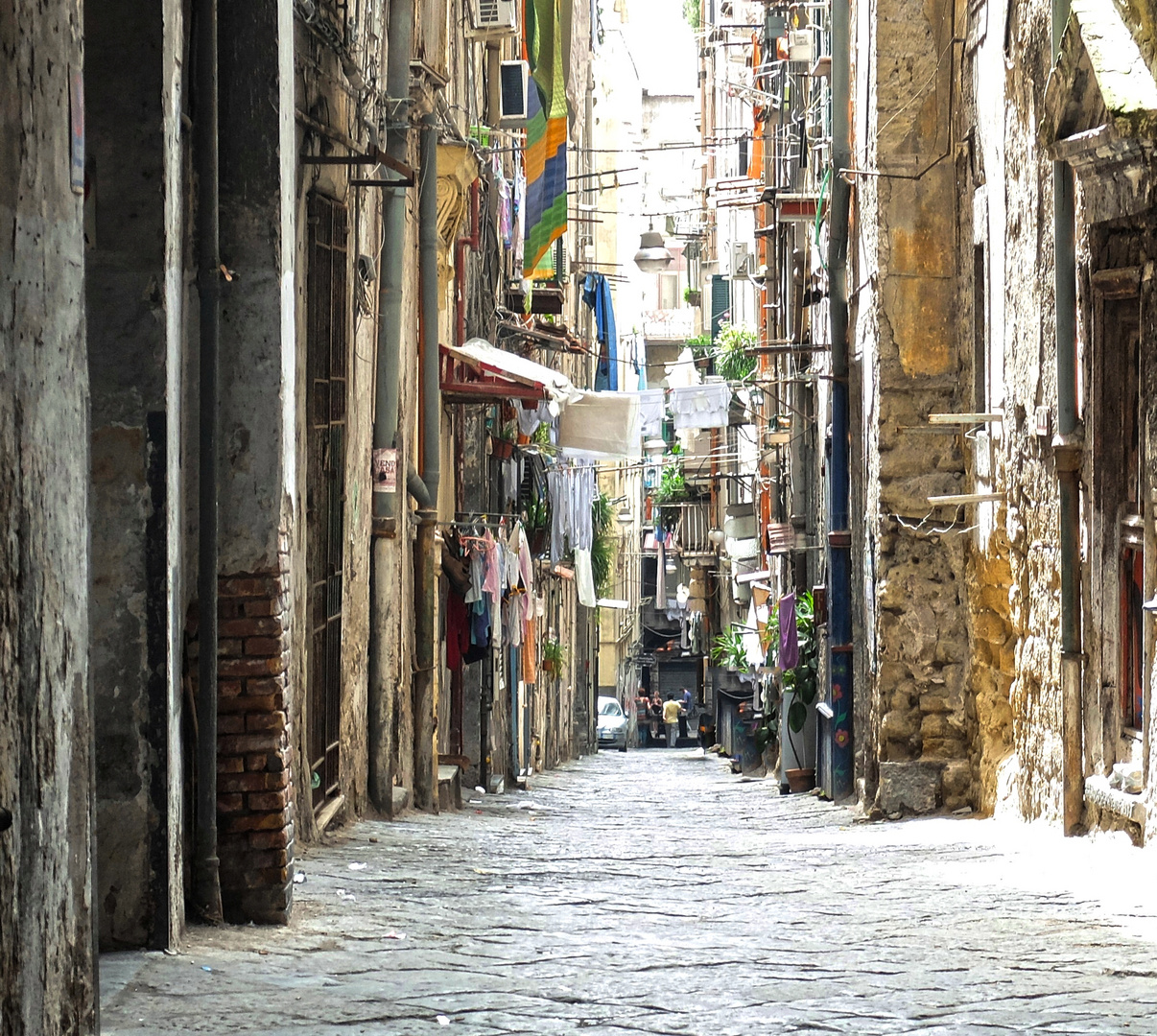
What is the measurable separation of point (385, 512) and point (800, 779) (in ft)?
22.4

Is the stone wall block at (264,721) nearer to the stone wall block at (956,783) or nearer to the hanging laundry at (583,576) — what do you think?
the stone wall block at (956,783)

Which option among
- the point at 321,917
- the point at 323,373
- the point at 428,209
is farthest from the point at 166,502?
the point at 428,209

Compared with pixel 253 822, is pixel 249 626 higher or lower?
higher

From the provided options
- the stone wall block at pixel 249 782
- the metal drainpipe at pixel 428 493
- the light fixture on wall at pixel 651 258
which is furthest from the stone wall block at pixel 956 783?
the light fixture on wall at pixel 651 258

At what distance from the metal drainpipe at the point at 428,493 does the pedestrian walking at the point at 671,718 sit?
A: 3539 cm

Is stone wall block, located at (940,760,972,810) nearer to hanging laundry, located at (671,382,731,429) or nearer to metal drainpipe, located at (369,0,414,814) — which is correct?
metal drainpipe, located at (369,0,414,814)

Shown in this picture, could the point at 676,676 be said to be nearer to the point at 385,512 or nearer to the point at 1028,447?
the point at 385,512

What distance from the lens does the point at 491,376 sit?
16078mm

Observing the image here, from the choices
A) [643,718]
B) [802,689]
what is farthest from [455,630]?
[643,718]

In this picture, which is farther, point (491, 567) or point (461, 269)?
point (461, 269)

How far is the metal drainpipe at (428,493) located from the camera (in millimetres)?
13141

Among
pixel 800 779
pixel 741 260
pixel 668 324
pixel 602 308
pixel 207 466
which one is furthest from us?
pixel 668 324

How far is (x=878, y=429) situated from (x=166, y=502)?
25.1 ft

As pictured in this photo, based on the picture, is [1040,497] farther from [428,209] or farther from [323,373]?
[428,209]
